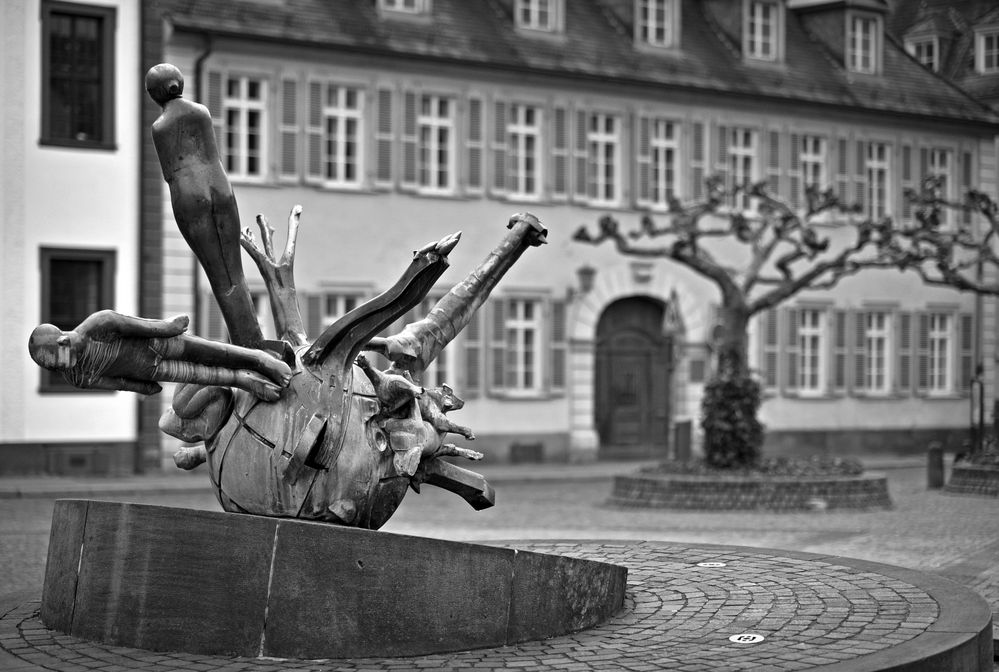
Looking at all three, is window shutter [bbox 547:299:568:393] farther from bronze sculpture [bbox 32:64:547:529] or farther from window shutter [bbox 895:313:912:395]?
bronze sculpture [bbox 32:64:547:529]

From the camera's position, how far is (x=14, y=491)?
23609 millimetres

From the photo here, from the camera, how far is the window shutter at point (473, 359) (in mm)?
31547

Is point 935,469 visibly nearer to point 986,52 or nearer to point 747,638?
point 747,638

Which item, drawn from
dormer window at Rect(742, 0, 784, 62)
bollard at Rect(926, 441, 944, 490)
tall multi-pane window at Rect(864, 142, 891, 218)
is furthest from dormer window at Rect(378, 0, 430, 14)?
bollard at Rect(926, 441, 944, 490)

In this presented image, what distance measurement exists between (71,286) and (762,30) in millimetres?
17167

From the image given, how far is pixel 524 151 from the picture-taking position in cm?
3262

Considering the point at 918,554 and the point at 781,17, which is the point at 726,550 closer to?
the point at 918,554

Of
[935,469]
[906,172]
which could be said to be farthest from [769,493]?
[906,172]

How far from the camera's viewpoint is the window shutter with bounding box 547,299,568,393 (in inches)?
1296

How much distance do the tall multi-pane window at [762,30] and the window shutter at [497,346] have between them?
29.5ft

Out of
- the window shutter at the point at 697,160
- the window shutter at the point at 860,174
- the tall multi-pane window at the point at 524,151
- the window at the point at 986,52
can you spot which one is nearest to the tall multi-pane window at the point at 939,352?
the window shutter at the point at 860,174

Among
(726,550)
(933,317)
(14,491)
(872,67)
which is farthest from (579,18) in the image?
(726,550)

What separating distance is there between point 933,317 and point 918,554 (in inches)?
1018

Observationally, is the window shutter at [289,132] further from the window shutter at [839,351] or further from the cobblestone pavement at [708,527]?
the window shutter at [839,351]
